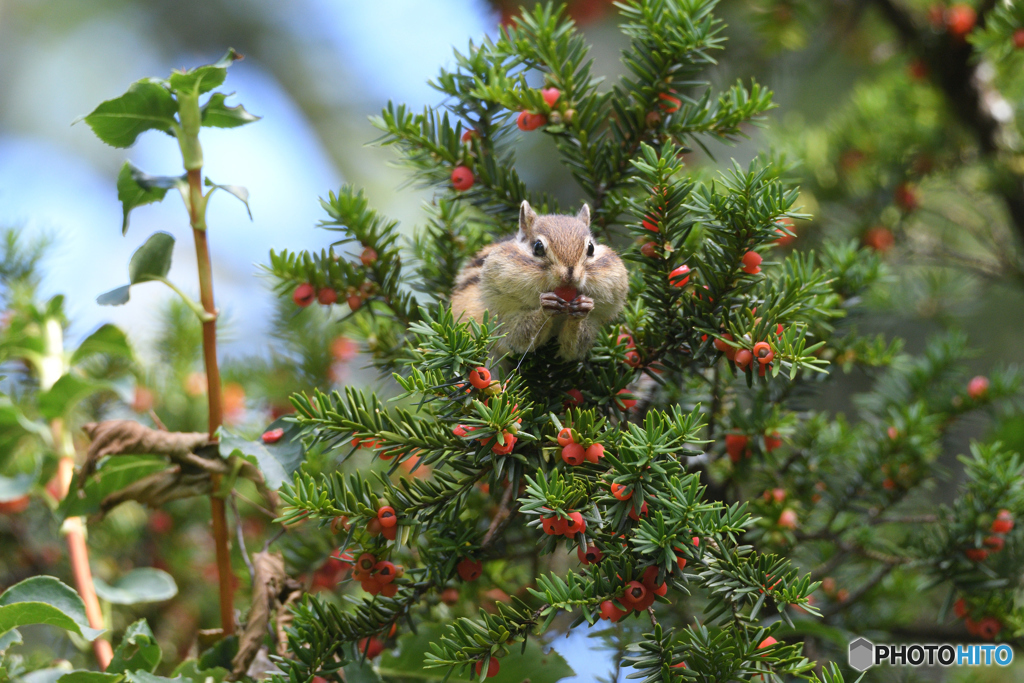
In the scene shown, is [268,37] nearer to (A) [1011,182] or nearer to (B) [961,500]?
(A) [1011,182]

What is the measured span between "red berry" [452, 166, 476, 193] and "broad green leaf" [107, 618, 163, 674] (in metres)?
0.76

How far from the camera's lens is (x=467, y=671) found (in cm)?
93

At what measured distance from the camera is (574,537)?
0.82 metres

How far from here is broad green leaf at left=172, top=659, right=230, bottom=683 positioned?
0.96 metres


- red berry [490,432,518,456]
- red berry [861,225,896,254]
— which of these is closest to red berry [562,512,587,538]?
red berry [490,432,518,456]

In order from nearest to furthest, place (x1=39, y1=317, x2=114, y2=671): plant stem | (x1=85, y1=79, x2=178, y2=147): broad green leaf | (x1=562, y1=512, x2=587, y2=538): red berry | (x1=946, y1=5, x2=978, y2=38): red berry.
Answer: (x1=562, y1=512, x2=587, y2=538): red berry → (x1=85, y1=79, x2=178, y2=147): broad green leaf → (x1=39, y1=317, x2=114, y2=671): plant stem → (x1=946, y1=5, x2=978, y2=38): red berry

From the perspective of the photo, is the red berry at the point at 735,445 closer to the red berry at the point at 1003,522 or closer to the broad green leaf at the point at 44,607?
the red berry at the point at 1003,522

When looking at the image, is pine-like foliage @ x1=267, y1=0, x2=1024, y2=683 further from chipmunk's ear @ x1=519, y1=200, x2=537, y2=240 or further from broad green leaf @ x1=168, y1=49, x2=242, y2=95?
broad green leaf @ x1=168, y1=49, x2=242, y2=95

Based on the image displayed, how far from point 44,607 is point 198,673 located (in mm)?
208

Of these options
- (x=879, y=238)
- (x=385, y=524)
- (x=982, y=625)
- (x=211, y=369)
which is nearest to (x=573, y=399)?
(x=385, y=524)

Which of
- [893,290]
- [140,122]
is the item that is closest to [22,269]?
[140,122]

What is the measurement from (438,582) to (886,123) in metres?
1.89

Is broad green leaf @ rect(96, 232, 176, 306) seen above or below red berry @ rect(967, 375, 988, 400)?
above

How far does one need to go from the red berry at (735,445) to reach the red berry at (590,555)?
47cm
